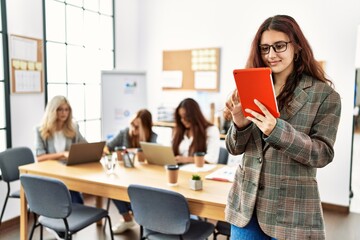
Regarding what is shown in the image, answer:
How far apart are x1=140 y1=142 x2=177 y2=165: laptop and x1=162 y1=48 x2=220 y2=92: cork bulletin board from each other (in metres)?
2.05

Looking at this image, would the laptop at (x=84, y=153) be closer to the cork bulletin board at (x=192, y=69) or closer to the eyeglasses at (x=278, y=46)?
the eyeglasses at (x=278, y=46)

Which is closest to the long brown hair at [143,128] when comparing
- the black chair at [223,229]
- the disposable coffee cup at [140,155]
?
the disposable coffee cup at [140,155]

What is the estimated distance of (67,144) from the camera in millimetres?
3445

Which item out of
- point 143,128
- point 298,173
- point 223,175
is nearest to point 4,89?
point 143,128

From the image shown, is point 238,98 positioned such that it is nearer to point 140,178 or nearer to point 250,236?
point 250,236

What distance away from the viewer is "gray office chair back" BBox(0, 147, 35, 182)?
3.03m

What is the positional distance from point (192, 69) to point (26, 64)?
213 centimetres

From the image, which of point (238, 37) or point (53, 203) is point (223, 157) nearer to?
point (53, 203)

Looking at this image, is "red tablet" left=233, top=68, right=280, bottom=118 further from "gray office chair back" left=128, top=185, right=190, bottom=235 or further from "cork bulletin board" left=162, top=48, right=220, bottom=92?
"cork bulletin board" left=162, top=48, right=220, bottom=92

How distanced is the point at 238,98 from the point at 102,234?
246 cm

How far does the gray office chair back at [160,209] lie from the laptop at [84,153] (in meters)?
0.92

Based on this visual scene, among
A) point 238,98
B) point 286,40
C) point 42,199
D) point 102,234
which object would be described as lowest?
point 102,234

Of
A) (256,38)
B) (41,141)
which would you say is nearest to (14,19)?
(41,141)

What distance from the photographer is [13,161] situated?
10.3 ft
